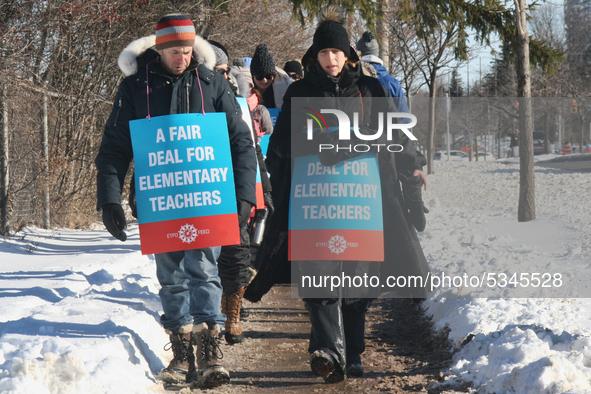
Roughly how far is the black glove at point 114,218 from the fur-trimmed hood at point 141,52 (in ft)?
2.45

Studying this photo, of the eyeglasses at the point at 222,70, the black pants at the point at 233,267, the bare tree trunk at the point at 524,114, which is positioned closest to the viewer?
the black pants at the point at 233,267

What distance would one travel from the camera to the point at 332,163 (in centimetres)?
359

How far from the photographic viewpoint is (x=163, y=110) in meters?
3.34

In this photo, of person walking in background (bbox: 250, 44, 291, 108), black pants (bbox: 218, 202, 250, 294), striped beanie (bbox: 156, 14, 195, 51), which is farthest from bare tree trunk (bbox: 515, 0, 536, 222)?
striped beanie (bbox: 156, 14, 195, 51)

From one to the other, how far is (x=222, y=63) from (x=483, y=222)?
748 cm

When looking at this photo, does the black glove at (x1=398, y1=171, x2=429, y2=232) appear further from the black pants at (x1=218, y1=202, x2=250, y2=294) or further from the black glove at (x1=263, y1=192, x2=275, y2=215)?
the black pants at (x1=218, y1=202, x2=250, y2=294)

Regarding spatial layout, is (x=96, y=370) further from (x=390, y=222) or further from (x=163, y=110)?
(x=390, y=222)

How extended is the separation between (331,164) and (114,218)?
127 cm

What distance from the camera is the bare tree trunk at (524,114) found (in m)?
9.88

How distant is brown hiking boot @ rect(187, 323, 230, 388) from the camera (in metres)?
3.28

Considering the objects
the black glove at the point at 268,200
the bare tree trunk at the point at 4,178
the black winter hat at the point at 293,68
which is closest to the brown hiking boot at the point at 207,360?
the black glove at the point at 268,200

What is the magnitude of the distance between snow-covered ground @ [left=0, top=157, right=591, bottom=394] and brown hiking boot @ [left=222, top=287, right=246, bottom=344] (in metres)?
0.48

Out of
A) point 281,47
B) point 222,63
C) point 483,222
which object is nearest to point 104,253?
point 222,63

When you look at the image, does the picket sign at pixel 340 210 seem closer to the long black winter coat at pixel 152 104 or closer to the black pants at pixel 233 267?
the long black winter coat at pixel 152 104
